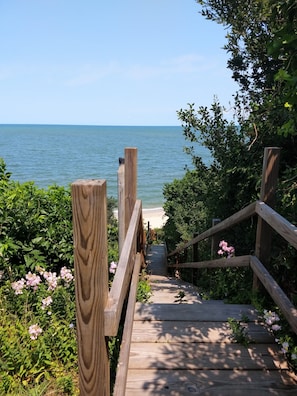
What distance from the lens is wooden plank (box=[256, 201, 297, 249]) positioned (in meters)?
2.09

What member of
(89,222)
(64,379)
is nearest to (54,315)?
(64,379)

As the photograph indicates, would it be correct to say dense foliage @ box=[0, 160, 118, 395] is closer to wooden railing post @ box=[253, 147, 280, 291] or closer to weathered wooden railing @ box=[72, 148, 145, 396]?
weathered wooden railing @ box=[72, 148, 145, 396]

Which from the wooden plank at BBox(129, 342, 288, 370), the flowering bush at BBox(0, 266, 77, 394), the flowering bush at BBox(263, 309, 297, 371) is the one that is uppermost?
the flowering bush at BBox(263, 309, 297, 371)

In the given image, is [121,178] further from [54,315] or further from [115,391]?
[115,391]

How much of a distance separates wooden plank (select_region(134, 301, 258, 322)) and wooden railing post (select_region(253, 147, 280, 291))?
18.2 inches

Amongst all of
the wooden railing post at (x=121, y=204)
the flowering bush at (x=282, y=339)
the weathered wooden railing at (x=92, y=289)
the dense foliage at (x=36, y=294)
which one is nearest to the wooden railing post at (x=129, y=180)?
the wooden railing post at (x=121, y=204)

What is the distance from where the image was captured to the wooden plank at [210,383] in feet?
6.30

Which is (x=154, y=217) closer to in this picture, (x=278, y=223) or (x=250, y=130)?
(x=250, y=130)

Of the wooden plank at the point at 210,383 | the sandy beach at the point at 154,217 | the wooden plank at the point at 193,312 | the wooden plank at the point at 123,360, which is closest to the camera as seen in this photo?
the wooden plank at the point at 123,360

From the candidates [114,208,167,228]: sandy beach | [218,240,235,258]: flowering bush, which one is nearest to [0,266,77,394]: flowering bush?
[218,240,235,258]: flowering bush

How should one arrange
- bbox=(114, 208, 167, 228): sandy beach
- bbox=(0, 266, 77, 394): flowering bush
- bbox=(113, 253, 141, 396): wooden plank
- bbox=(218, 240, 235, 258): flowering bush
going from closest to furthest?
bbox=(113, 253, 141, 396): wooden plank, bbox=(0, 266, 77, 394): flowering bush, bbox=(218, 240, 235, 258): flowering bush, bbox=(114, 208, 167, 228): sandy beach

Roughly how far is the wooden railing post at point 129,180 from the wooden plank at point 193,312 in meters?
0.96

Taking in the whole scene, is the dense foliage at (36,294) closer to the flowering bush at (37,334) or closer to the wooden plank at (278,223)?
the flowering bush at (37,334)

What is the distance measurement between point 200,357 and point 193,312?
0.61 m
